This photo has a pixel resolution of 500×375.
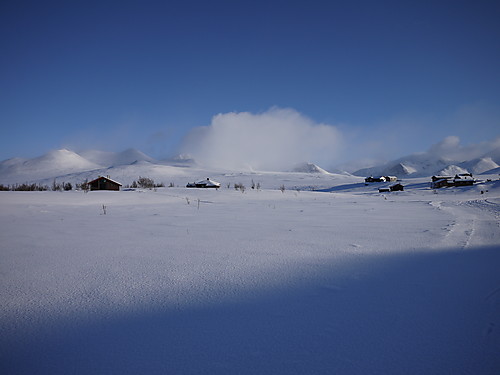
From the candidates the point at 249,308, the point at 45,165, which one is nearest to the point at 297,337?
the point at 249,308

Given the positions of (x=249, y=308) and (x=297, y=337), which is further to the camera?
(x=249, y=308)

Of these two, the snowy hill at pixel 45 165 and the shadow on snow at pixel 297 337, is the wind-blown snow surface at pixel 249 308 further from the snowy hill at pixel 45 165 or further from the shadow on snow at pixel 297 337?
the snowy hill at pixel 45 165

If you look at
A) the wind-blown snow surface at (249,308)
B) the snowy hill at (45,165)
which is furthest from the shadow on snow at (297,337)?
the snowy hill at (45,165)

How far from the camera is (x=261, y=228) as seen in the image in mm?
4117

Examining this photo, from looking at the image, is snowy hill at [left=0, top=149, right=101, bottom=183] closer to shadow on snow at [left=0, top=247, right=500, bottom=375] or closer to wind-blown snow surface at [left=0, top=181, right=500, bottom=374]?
wind-blown snow surface at [left=0, top=181, right=500, bottom=374]

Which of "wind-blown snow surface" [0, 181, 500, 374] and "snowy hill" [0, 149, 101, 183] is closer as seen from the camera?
"wind-blown snow surface" [0, 181, 500, 374]

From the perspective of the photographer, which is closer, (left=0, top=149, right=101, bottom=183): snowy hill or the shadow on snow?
the shadow on snow

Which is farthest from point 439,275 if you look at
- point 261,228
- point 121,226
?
point 121,226

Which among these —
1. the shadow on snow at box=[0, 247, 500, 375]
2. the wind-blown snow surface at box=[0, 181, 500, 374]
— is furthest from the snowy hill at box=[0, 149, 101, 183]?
the shadow on snow at box=[0, 247, 500, 375]

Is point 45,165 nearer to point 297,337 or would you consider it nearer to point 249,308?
point 249,308

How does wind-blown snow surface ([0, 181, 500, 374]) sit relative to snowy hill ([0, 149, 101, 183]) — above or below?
below

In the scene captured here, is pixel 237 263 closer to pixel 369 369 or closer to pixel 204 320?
pixel 204 320

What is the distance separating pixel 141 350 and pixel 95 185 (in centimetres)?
2773

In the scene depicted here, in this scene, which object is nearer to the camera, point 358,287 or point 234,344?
point 234,344
